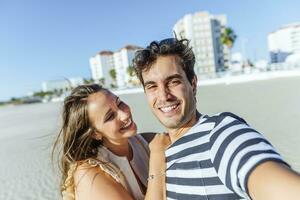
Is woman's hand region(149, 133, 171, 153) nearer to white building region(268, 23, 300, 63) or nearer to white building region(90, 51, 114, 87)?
white building region(268, 23, 300, 63)

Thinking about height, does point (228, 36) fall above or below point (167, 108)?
above

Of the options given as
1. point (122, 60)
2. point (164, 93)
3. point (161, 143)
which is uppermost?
point (122, 60)

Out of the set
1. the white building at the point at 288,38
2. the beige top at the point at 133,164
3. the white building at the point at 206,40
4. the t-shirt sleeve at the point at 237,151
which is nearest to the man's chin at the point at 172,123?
the t-shirt sleeve at the point at 237,151

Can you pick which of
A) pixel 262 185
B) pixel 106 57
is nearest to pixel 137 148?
pixel 262 185

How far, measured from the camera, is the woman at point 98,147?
7.23 ft

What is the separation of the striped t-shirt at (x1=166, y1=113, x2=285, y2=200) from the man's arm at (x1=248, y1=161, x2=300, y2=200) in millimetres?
27

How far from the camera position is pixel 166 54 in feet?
6.98

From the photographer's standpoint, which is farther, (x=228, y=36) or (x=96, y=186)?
(x=228, y=36)

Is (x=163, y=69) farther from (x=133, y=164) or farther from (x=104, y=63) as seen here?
(x=104, y=63)

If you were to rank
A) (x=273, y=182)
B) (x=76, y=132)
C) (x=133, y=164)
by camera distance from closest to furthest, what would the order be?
(x=273, y=182) → (x=76, y=132) → (x=133, y=164)

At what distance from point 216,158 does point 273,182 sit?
384 mm

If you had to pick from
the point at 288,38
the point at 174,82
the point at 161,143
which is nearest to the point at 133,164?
the point at 161,143

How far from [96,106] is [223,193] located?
4.39 ft

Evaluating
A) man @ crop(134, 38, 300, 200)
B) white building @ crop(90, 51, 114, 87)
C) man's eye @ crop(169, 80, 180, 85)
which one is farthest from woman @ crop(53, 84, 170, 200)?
white building @ crop(90, 51, 114, 87)
